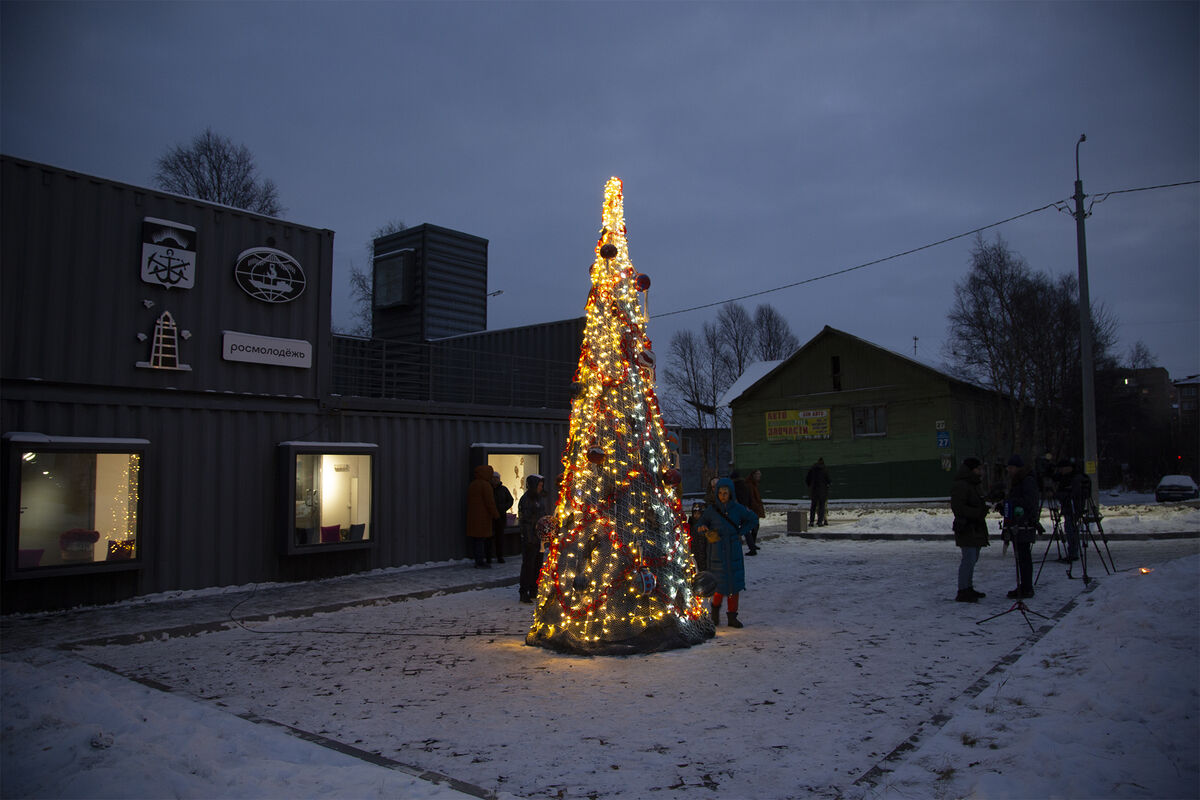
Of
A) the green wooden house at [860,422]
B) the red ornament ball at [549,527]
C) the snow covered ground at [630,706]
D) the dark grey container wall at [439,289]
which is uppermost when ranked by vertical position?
the dark grey container wall at [439,289]

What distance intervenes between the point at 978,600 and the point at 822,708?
17.6ft

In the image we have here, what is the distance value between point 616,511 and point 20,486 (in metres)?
7.50

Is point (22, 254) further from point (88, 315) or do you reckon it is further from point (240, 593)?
point (240, 593)

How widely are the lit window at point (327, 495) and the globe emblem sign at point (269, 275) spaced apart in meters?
2.57

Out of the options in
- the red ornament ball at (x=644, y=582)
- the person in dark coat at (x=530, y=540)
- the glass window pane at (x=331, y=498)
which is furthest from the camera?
the glass window pane at (x=331, y=498)

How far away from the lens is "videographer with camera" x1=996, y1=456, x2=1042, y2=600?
9594mm

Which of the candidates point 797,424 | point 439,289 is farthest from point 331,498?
point 797,424

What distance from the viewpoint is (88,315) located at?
1067 cm

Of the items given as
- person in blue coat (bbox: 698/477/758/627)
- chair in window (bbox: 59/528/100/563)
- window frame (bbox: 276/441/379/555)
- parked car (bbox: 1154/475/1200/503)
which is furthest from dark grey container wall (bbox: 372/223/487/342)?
parked car (bbox: 1154/475/1200/503)

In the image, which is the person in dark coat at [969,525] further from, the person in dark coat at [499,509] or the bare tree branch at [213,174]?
the bare tree branch at [213,174]

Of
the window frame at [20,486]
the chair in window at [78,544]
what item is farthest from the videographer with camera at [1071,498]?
the chair in window at [78,544]

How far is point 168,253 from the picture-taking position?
1143 cm

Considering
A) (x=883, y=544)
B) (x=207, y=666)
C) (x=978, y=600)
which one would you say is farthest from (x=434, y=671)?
(x=883, y=544)

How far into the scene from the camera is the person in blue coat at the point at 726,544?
28.0ft
